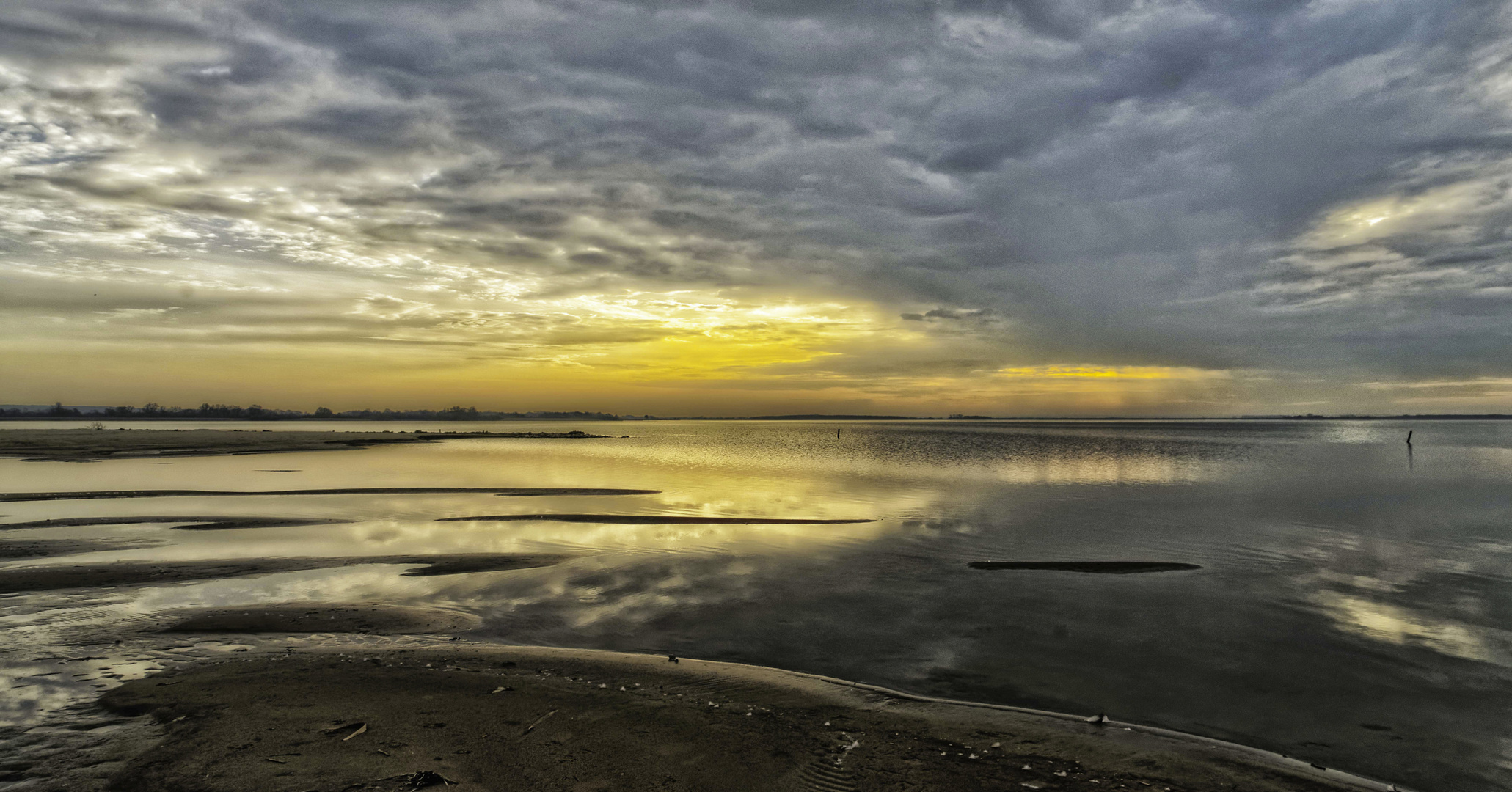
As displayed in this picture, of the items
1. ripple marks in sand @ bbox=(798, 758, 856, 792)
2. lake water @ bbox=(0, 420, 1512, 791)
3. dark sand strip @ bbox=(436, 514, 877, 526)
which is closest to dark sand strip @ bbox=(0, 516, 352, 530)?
lake water @ bbox=(0, 420, 1512, 791)

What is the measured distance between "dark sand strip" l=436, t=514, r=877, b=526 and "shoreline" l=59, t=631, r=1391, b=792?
1773 cm

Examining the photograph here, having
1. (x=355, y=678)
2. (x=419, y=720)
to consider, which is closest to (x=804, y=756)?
(x=419, y=720)

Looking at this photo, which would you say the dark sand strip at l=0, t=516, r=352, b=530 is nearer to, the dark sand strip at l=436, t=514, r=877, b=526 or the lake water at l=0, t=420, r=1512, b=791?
the lake water at l=0, t=420, r=1512, b=791

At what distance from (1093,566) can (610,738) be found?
1710 cm

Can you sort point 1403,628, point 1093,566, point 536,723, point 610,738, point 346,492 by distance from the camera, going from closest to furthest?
point 610,738, point 536,723, point 1403,628, point 1093,566, point 346,492

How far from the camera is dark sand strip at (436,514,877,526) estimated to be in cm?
2908

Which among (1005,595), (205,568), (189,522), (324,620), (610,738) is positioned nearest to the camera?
(610,738)

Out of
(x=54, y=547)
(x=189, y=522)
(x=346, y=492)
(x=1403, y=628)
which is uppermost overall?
(x=54, y=547)

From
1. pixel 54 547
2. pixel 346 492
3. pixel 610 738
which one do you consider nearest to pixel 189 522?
pixel 54 547

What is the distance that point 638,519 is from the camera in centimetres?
2997

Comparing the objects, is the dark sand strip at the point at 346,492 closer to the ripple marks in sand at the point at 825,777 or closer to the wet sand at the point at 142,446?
the wet sand at the point at 142,446

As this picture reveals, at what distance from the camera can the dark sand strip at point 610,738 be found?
7.64m

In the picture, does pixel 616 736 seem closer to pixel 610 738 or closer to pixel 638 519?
pixel 610 738

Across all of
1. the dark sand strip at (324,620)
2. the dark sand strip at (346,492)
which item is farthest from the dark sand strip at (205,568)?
the dark sand strip at (346,492)
